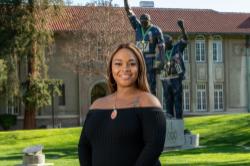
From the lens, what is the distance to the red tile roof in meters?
49.1

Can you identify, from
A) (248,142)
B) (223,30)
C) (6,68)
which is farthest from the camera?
(223,30)

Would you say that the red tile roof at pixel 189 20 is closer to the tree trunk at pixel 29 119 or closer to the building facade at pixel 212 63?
the building facade at pixel 212 63

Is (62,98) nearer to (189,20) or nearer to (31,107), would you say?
(31,107)

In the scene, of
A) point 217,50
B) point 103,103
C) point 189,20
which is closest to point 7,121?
point 189,20

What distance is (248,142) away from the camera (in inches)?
933

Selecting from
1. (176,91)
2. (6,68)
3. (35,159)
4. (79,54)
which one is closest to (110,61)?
(35,159)

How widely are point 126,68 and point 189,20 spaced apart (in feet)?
164

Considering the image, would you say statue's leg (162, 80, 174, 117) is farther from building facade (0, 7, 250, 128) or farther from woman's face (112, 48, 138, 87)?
building facade (0, 7, 250, 128)

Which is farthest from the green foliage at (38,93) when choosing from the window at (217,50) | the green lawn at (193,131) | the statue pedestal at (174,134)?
the statue pedestal at (174,134)

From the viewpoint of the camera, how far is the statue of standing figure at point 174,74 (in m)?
19.0

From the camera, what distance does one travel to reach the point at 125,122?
426 centimetres

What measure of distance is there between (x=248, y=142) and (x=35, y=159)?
10778 mm

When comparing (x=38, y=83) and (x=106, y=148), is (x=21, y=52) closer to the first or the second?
(x=38, y=83)

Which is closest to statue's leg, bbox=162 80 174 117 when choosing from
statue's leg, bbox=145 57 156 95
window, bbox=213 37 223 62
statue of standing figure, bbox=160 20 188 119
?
statue of standing figure, bbox=160 20 188 119
